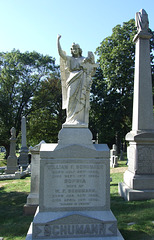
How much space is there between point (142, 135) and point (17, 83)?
2441cm

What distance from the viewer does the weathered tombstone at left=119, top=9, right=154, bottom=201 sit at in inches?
258

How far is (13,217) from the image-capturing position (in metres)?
5.77

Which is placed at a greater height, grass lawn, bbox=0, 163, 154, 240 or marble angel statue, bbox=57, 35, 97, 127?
marble angel statue, bbox=57, 35, 97, 127

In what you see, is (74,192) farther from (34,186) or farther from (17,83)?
(17,83)

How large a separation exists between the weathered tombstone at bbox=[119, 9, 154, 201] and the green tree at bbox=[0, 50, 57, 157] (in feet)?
71.2

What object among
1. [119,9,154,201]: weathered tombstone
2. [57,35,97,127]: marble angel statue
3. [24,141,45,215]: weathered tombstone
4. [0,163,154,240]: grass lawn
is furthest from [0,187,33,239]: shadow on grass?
[119,9,154,201]: weathered tombstone

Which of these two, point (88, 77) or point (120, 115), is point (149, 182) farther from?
point (120, 115)

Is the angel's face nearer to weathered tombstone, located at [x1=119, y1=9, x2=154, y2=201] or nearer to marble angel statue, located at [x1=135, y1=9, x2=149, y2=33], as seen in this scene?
weathered tombstone, located at [x1=119, y1=9, x2=154, y2=201]

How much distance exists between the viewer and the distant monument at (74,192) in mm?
3598

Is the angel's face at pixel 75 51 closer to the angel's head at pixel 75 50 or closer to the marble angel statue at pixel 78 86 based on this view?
the angel's head at pixel 75 50

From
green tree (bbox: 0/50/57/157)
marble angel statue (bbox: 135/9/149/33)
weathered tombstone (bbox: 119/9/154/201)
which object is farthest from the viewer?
green tree (bbox: 0/50/57/157)

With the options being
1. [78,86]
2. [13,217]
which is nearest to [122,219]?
[13,217]

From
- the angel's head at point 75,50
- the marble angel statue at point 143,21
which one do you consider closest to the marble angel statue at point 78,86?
the angel's head at point 75,50

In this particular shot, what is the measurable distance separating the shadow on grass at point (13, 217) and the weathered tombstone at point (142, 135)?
3.23m
